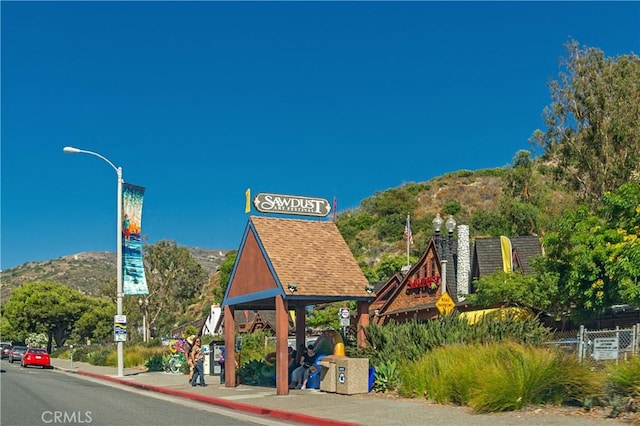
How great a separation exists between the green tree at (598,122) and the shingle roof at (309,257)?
66.0ft

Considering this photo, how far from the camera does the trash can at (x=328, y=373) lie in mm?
19172

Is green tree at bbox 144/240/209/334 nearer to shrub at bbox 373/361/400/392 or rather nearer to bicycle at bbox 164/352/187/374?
bicycle at bbox 164/352/187/374

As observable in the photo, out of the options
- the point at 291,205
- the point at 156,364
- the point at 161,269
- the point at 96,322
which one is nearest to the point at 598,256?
the point at 291,205

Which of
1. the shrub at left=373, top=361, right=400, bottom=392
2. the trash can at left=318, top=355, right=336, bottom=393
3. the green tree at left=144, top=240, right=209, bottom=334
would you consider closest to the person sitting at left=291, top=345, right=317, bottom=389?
the trash can at left=318, top=355, right=336, bottom=393

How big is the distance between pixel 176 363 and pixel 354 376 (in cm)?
1663

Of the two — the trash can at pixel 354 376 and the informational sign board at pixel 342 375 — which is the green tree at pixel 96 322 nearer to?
the informational sign board at pixel 342 375

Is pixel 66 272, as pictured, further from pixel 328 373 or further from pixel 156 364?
pixel 328 373

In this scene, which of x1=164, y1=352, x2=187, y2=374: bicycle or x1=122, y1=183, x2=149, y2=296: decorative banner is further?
x1=164, y1=352, x2=187, y2=374: bicycle

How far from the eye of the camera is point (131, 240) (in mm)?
32125

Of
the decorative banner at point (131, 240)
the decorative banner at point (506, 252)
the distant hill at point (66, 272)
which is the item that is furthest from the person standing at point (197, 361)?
the distant hill at point (66, 272)

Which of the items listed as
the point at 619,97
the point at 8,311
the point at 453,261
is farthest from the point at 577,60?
the point at 8,311

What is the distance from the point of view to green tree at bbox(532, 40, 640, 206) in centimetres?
3706

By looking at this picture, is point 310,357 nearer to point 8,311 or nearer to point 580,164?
point 580,164

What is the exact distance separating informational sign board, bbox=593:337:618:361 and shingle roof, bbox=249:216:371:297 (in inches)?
277
